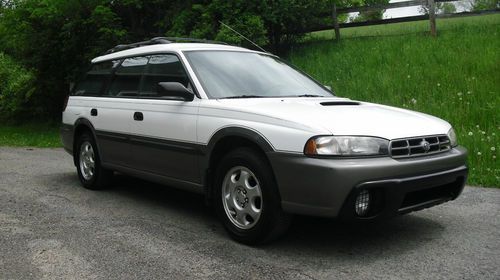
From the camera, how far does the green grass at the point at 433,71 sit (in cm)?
815

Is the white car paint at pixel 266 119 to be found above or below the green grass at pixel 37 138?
above

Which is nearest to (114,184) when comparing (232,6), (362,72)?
(362,72)

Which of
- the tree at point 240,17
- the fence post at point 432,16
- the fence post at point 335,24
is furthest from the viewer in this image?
the fence post at point 335,24

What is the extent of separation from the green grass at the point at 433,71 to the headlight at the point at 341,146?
3.38 meters

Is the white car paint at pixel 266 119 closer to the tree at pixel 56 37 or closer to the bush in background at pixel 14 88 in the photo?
the tree at pixel 56 37

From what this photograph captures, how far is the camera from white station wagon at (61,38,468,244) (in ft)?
12.5

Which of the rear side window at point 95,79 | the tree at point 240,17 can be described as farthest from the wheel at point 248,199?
the tree at point 240,17

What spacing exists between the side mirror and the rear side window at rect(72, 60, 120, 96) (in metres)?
1.89

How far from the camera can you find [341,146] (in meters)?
3.80

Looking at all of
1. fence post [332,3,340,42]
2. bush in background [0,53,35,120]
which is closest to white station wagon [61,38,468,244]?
fence post [332,3,340,42]

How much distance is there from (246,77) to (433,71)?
682 cm

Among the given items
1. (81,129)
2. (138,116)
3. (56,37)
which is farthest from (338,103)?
(56,37)

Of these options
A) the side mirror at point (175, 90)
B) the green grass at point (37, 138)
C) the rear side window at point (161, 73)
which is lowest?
the green grass at point (37, 138)

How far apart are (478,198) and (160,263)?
3.73m
